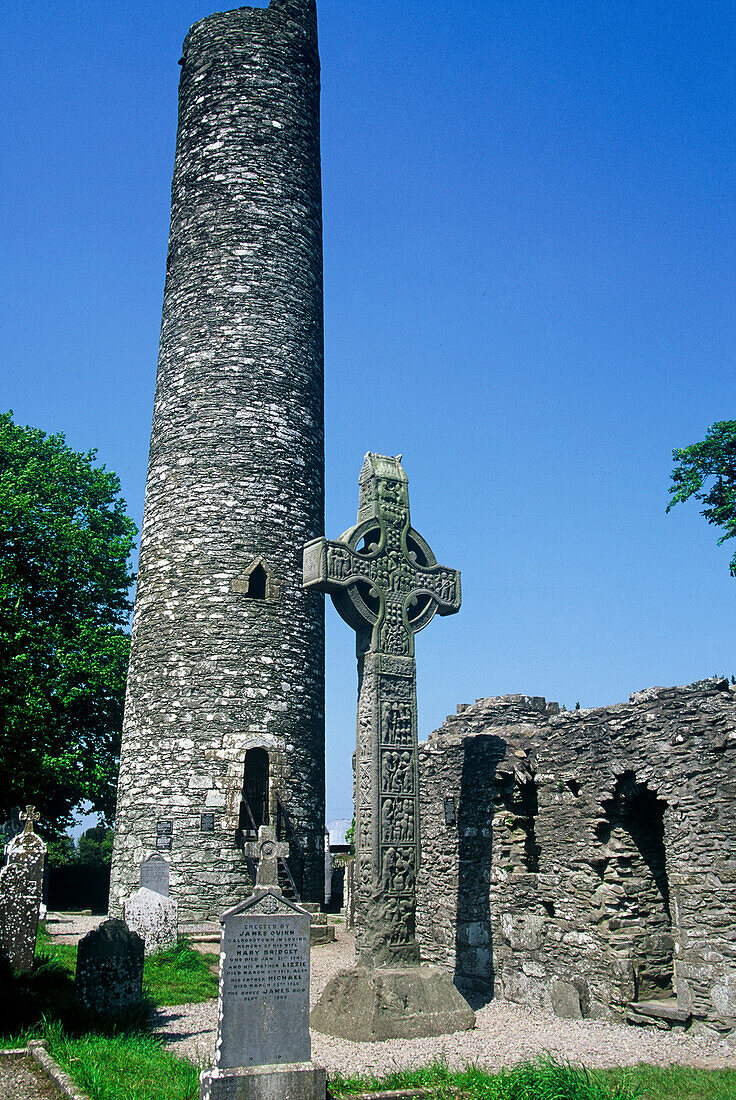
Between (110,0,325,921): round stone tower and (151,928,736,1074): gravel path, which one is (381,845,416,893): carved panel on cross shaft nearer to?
(151,928,736,1074): gravel path

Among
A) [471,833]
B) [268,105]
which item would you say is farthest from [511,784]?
[268,105]

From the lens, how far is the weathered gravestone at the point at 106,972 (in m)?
7.82

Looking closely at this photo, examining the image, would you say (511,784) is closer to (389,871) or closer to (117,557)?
(389,871)

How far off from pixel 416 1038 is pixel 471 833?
3.45 meters

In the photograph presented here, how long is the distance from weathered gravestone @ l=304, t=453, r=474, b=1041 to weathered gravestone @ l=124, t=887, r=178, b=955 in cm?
455

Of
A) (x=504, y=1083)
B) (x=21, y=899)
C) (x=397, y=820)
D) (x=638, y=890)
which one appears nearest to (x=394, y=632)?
(x=397, y=820)

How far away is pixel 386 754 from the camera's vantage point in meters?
8.30

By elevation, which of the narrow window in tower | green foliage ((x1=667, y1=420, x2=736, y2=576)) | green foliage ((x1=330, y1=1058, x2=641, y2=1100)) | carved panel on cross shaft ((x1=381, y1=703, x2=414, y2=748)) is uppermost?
green foliage ((x1=667, y1=420, x2=736, y2=576))

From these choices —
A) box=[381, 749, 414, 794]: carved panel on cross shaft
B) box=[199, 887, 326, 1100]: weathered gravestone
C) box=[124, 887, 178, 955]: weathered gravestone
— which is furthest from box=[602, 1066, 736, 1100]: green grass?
box=[124, 887, 178, 955]: weathered gravestone

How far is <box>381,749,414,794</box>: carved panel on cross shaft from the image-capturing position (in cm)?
823

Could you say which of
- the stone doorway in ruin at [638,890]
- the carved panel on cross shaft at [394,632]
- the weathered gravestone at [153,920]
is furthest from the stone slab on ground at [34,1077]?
the stone doorway in ruin at [638,890]

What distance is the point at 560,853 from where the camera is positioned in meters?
9.38

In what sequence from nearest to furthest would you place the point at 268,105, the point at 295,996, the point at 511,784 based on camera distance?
the point at 295,996 → the point at 511,784 → the point at 268,105

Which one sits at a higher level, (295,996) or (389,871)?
(389,871)
